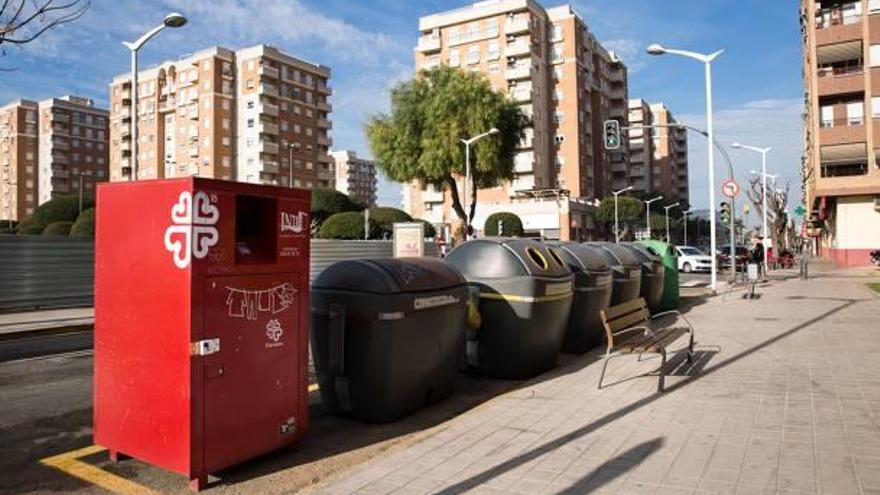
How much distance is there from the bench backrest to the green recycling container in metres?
5.89

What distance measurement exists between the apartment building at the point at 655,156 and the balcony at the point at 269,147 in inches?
1837

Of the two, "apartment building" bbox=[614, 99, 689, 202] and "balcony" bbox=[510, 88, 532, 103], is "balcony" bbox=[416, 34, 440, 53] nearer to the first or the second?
"balcony" bbox=[510, 88, 532, 103]

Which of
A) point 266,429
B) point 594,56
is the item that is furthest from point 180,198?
point 594,56

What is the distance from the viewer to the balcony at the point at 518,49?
231ft

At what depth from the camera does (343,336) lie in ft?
17.7

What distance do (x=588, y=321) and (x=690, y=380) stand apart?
2095mm

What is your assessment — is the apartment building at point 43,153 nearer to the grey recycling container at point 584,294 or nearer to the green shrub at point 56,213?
the green shrub at point 56,213

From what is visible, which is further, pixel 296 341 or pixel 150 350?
pixel 296 341

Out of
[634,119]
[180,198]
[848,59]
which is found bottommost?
[180,198]

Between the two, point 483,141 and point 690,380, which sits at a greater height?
point 483,141

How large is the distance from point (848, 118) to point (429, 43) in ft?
149

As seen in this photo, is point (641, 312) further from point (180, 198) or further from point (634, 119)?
point (634, 119)

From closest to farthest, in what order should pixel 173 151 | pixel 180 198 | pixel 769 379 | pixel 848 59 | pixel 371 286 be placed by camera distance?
1. pixel 180 198
2. pixel 371 286
3. pixel 769 379
4. pixel 848 59
5. pixel 173 151

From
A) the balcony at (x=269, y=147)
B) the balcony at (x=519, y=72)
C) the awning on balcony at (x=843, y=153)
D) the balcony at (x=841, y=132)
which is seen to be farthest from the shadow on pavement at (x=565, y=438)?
the balcony at (x=269, y=147)
